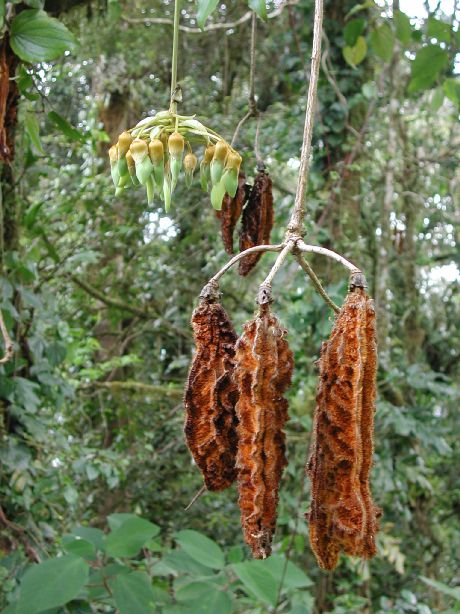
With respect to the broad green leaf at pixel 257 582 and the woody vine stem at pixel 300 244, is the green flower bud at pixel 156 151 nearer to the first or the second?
the woody vine stem at pixel 300 244

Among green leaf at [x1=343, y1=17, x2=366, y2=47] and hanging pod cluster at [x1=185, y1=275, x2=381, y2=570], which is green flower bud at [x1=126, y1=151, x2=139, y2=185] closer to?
hanging pod cluster at [x1=185, y1=275, x2=381, y2=570]

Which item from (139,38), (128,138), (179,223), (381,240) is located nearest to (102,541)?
(128,138)

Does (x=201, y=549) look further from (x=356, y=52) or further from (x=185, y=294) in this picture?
(x=185, y=294)

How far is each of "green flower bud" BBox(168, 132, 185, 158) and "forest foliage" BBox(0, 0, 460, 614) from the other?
0.88 ft

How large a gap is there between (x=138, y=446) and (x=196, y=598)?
2561 mm

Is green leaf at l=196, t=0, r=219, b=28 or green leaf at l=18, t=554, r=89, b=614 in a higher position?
green leaf at l=196, t=0, r=219, b=28

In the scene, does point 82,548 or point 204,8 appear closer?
point 204,8

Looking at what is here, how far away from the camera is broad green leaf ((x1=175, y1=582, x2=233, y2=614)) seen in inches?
73.2

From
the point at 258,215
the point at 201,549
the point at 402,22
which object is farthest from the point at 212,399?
the point at 402,22

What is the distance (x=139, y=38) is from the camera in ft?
16.3

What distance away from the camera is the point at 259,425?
806 mm

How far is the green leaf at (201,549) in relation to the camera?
1971mm

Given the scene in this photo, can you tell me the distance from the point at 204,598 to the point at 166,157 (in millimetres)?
1238

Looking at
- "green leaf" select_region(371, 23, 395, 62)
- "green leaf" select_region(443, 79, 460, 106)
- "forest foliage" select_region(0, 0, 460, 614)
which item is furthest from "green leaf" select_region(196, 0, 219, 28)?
"green leaf" select_region(371, 23, 395, 62)
